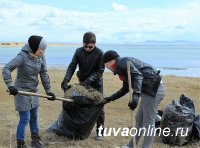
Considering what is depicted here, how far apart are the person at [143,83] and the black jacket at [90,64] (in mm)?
675

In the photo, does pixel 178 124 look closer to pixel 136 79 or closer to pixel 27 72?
pixel 136 79

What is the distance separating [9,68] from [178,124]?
247 cm

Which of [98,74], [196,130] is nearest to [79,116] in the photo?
[98,74]

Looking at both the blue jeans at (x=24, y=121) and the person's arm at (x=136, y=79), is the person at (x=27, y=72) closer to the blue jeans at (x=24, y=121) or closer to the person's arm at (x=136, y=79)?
the blue jeans at (x=24, y=121)

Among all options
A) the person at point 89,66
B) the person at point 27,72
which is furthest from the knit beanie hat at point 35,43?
the person at point 89,66

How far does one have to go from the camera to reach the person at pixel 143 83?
4.80 metres

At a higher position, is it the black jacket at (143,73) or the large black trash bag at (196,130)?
the black jacket at (143,73)

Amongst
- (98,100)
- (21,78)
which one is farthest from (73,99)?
(21,78)

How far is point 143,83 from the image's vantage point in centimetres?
505

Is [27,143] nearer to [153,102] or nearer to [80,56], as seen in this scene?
[80,56]

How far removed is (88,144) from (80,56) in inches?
49.3

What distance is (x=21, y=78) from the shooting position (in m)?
5.25

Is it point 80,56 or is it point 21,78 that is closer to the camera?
point 21,78

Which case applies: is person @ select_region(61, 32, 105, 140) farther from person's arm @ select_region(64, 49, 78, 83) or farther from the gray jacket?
the gray jacket
